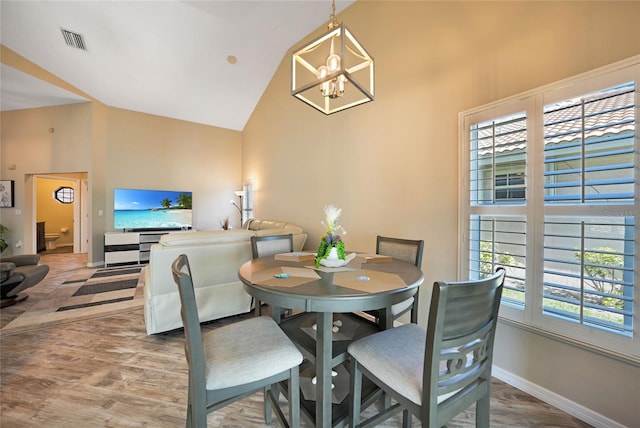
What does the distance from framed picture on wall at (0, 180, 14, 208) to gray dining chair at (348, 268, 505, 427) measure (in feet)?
26.0

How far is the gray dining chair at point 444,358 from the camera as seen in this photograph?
857mm

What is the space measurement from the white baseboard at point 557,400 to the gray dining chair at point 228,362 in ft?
5.27

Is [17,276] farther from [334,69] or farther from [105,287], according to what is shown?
[334,69]

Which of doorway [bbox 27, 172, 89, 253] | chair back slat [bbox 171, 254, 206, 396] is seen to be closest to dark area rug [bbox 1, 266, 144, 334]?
chair back slat [bbox 171, 254, 206, 396]

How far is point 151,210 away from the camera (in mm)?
5695

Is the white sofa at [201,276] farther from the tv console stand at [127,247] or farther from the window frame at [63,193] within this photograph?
the window frame at [63,193]

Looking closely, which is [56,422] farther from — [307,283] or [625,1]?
[625,1]

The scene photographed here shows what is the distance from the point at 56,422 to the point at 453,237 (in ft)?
9.69

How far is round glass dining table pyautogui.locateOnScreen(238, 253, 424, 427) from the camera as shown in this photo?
108 cm

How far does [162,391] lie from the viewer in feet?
5.46

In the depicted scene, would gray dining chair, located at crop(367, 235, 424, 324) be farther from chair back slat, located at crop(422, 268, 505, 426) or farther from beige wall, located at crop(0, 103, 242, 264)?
beige wall, located at crop(0, 103, 242, 264)

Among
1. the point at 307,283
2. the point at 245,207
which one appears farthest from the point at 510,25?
the point at 245,207

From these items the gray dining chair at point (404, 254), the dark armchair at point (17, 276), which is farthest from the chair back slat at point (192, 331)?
the dark armchair at point (17, 276)

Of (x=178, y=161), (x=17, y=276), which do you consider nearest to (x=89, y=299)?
(x=17, y=276)
